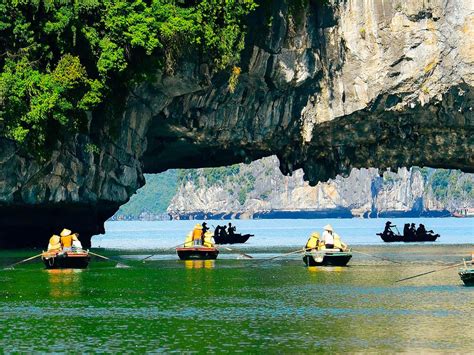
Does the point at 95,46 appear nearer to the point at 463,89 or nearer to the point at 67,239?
the point at 67,239

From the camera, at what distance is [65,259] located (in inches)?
1578

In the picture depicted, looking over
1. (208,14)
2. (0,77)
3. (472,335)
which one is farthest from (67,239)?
(472,335)

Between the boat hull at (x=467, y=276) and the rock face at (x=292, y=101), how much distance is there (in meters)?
18.2

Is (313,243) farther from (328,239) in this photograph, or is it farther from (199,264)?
(199,264)

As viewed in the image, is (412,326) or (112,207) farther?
(112,207)

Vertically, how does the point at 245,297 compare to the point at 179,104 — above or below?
below

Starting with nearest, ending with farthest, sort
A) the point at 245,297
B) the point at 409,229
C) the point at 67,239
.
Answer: the point at 245,297
the point at 67,239
the point at 409,229

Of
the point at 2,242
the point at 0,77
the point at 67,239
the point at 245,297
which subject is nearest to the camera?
the point at 245,297

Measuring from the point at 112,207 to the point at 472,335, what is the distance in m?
36.1

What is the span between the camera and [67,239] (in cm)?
4081

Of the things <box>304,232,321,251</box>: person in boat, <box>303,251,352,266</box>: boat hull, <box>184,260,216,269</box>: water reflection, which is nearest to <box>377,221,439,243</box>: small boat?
<box>184,260,216,269</box>: water reflection

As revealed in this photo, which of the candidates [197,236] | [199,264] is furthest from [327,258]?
[197,236]

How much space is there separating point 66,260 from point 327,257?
8607 millimetres

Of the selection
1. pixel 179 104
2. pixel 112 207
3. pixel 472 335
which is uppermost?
pixel 179 104
